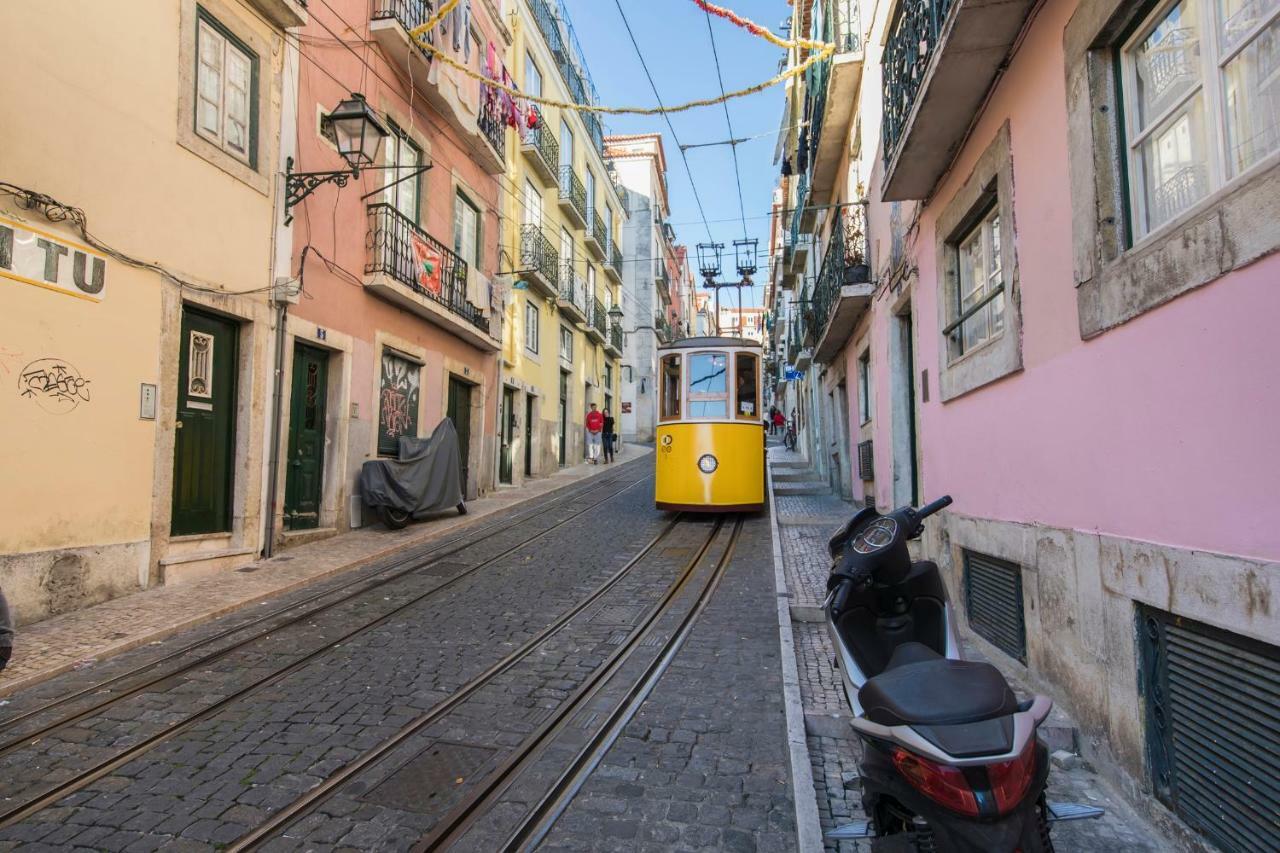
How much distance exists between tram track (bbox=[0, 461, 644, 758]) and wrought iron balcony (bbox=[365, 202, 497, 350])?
3799 mm

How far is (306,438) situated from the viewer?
9.23 metres

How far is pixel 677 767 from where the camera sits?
10.6 feet

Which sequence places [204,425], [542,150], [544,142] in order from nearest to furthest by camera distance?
1. [204,425]
2. [542,150]
3. [544,142]

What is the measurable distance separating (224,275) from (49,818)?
596cm

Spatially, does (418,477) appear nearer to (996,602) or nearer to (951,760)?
(996,602)

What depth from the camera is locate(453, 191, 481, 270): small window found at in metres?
13.7

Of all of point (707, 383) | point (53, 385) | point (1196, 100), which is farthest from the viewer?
point (707, 383)

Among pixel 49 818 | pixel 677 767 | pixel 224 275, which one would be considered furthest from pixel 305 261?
pixel 677 767

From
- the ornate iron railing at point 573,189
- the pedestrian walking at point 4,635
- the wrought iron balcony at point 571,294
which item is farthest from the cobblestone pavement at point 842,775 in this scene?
the ornate iron railing at point 573,189

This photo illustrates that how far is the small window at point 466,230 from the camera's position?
13.7 m

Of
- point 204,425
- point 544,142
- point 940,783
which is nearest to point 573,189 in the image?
point 544,142

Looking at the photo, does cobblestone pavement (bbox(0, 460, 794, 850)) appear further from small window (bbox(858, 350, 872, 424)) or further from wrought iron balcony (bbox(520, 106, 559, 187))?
wrought iron balcony (bbox(520, 106, 559, 187))

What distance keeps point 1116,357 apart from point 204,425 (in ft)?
26.1

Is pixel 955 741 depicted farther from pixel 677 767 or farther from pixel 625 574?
pixel 625 574
